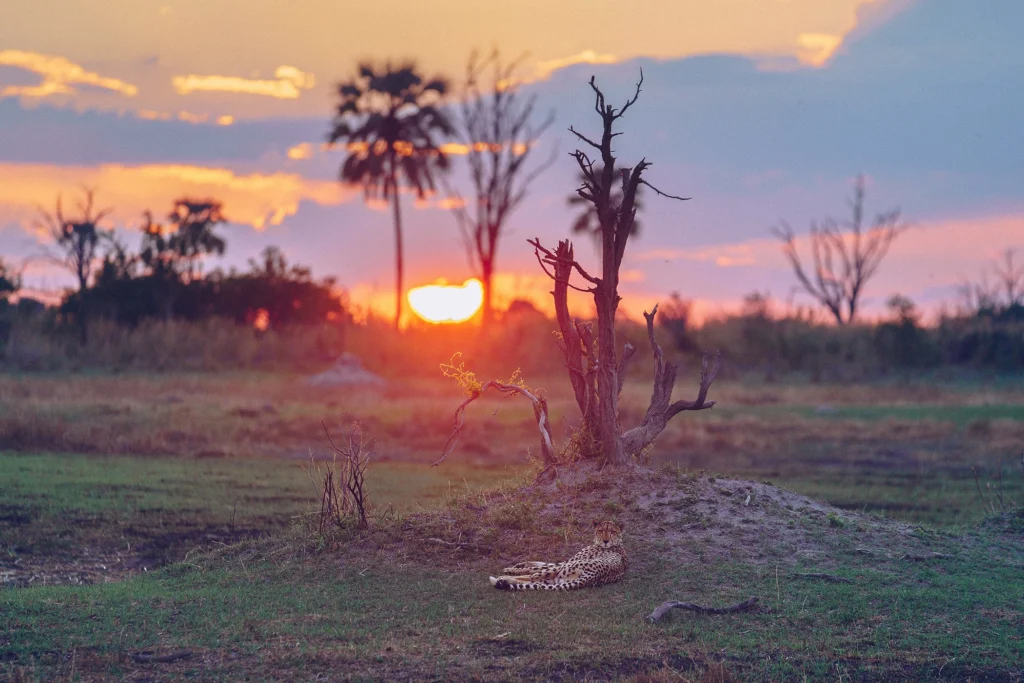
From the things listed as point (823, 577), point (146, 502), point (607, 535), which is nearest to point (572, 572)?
point (607, 535)

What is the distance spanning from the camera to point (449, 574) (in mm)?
9453

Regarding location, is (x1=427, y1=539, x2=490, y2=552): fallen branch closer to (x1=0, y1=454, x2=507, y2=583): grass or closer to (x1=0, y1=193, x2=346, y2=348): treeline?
(x1=0, y1=454, x2=507, y2=583): grass

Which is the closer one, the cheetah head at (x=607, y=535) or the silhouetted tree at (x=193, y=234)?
the cheetah head at (x=607, y=535)

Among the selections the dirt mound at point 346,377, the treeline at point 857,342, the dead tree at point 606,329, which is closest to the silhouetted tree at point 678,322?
the treeline at point 857,342

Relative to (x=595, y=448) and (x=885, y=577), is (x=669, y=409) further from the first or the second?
(x=885, y=577)

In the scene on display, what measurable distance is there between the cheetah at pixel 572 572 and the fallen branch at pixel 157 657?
2.75 meters

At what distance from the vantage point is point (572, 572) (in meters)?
8.88

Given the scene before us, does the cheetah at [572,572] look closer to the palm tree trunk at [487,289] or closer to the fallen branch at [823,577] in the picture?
the fallen branch at [823,577]

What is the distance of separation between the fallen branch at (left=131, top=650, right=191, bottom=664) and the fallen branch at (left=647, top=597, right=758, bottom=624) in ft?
11.5

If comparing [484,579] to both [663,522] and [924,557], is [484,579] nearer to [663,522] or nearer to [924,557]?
[663,522]

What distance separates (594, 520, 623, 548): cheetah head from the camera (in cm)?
923

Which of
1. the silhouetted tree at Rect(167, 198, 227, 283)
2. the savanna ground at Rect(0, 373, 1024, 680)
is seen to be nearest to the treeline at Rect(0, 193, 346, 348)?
the silhouetted tree at Rect(167, 198, 227, 283)

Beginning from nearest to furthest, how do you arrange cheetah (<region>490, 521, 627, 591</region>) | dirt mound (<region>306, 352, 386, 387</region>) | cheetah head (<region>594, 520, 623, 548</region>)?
cheetah (<region>490, 521, 627, 591</region>)
cheetah head (<region>594, 520, 623, 548</region>)
dirt mound (<region>306, 352, 386, 387</region>)

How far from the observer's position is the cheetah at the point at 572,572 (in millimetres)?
8836
